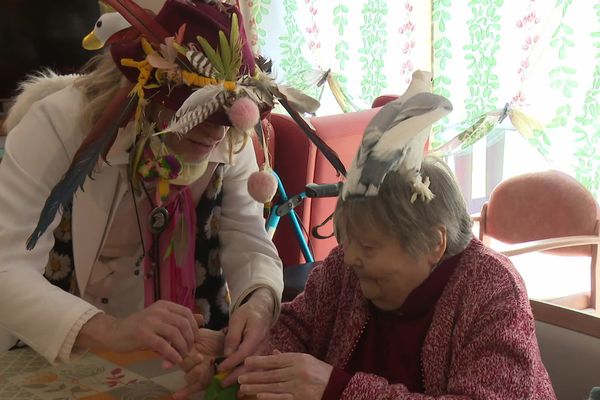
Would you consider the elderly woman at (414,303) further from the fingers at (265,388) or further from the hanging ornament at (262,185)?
the hanging ornament at (262,185)

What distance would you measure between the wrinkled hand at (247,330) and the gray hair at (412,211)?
30 centimetres

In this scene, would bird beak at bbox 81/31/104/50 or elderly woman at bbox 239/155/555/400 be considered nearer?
elderly woman at bbox 239/155/555/400

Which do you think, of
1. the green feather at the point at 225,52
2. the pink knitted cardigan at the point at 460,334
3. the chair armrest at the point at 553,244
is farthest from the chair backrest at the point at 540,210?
the green feather at the point at 225,52

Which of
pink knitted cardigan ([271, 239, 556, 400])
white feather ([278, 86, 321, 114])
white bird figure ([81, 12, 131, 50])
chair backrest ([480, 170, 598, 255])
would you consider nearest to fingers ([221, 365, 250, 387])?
pink knitted cardigan ([271, 239, 556, 400])

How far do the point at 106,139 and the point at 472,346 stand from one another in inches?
29.1

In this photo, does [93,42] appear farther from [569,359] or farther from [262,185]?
[569,359]

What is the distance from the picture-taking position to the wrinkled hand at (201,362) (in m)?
1.27

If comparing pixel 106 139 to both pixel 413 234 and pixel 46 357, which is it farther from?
pixel 413 234

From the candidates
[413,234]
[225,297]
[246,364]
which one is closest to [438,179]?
[413,234]

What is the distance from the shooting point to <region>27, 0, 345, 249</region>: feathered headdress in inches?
51.1

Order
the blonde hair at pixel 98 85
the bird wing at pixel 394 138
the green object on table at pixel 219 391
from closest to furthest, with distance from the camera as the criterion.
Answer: the bird wing at pixel 394 138 < the green object on table at pixel 219 391 < the blonde hair at pixel 98 85

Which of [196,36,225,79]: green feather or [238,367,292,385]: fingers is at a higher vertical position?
[196,36,225,79]: green feather

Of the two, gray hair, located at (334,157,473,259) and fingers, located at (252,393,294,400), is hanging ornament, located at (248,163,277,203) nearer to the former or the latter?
gray hair, located at (334,157,473,259)

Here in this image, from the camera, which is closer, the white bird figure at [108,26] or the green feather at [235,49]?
the green feather at [235,49]
